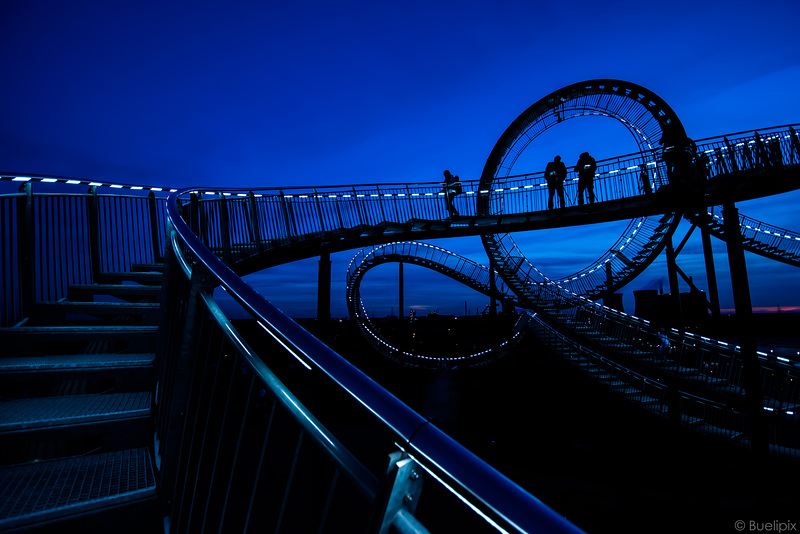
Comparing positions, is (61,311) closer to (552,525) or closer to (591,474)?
(552,525)

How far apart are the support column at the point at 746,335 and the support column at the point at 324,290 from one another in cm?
1021

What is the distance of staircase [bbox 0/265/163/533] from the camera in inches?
74.8

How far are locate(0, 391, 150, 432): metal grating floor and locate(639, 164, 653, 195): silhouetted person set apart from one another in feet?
43.9

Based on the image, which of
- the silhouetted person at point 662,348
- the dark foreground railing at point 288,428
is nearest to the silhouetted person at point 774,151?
the silhouetted person at point 662,348

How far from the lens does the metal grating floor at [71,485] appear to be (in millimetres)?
1831

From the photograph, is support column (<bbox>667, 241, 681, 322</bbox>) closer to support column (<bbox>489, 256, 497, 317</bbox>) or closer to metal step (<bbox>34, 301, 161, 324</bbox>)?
support column (<bbox>489, 256, 497, 317</bbox>)

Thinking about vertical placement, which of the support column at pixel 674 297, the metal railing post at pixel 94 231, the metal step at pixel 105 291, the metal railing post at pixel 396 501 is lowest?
the support column at pixel 674 297

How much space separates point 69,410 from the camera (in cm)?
244

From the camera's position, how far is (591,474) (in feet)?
31.3

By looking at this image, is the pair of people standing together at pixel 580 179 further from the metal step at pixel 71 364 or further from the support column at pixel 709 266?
the metal step at pixel 71 364

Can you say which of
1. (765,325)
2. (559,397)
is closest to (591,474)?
(559,397)

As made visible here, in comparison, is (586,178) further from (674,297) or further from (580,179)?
(674,297)

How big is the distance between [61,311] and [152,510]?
297 centimetres

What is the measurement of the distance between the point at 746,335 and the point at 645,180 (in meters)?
5.79
